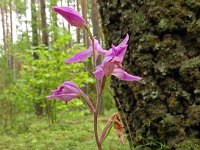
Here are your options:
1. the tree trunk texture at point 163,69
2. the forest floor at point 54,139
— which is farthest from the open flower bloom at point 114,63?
the forest floor at point 54,139

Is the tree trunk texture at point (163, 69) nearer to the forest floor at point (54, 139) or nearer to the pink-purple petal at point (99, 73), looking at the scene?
the forest floor at point (54, 139)

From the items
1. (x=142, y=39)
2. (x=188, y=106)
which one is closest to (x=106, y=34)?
(x=142, y=39)

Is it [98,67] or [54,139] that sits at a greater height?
[98,67]

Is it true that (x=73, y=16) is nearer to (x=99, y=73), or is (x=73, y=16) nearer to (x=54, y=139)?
(x=99, y=73)

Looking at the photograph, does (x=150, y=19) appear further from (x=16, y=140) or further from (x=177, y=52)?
(x=16, y=140)

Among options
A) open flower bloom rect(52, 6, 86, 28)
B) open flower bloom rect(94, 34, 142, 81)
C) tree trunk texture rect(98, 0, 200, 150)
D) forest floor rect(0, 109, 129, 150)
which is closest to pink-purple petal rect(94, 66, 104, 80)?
open flower bloom rect(94, 34, 142, 81)

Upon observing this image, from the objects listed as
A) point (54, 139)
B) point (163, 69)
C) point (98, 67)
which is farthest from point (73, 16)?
point (54, 139)

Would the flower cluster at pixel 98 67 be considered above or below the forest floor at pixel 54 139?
above
